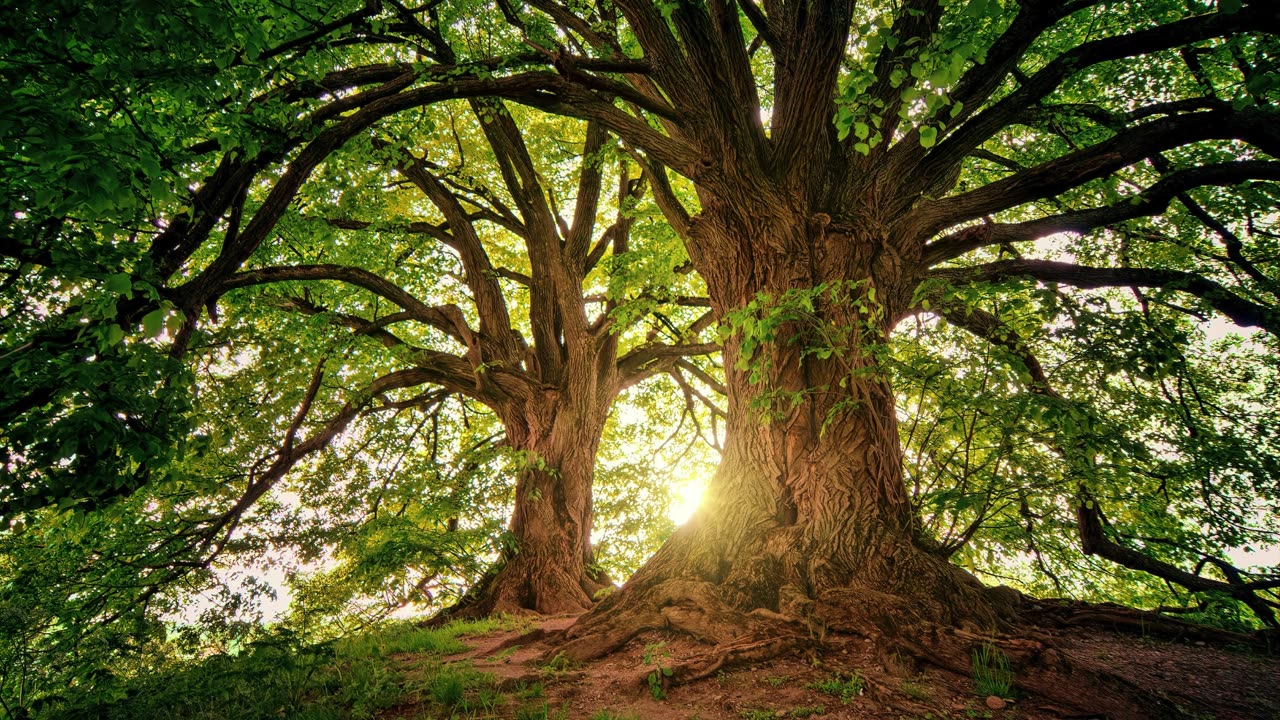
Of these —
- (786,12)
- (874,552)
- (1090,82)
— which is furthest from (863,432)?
(1090,82)

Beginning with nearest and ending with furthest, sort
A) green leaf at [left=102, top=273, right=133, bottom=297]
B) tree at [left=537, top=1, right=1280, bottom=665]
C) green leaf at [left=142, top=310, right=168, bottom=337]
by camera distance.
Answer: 1. green leaf at [left=102, top=273, right=133, bottom=297]
2. green leaf at [left=142, top=310, right=168, bottom=337]
3. tree at [left=537, top=1, right=1280, bottom=665]

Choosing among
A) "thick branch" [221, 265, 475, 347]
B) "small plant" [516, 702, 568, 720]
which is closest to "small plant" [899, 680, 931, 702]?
"small plant" [516, 702, 568, 720]

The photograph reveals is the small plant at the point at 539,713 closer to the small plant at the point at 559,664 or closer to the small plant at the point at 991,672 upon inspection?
the small plant at the point at 559,664

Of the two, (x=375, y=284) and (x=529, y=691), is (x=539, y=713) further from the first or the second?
(x=375, y=284)

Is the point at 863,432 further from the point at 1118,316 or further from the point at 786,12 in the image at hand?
the point at 786,12

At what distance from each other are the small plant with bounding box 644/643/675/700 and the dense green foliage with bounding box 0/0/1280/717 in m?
1.46

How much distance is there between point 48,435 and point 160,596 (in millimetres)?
6261

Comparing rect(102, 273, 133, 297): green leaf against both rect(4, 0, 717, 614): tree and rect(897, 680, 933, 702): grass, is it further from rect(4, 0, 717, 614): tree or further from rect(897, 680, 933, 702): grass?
rect(897, 680, 933, 702): grass

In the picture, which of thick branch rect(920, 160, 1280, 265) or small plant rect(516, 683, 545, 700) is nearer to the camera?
small plant rect(516, 683, 545, 700)

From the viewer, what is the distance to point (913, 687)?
2766 mm

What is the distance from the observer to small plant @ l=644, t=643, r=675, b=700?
3080mm

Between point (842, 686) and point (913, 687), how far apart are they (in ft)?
1.16

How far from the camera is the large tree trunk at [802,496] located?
11.6 feet

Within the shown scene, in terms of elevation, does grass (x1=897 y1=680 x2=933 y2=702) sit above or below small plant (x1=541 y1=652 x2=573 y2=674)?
above
